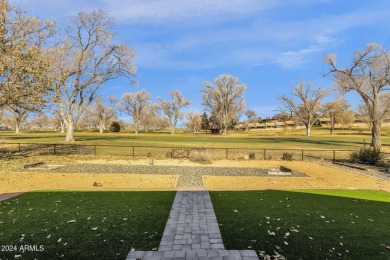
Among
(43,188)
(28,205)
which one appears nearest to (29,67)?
(43,188)

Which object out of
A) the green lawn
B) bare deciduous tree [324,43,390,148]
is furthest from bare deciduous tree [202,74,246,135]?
bare deciduous tree [324,43,390,148]

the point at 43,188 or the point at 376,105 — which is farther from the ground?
the point at 376,105

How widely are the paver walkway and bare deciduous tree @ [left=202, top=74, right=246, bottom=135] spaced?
70.5 meters

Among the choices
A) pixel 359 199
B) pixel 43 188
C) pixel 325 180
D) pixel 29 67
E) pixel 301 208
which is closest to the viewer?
pixel 301 208

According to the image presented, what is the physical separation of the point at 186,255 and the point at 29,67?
53.1ft

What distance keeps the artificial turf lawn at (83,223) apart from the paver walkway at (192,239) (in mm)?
254

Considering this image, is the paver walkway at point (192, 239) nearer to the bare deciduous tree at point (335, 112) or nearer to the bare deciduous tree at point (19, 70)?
the bare deciduous tree at point (19, 70)

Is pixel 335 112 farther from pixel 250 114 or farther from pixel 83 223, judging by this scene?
pixel 83 223

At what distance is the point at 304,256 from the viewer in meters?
4.96

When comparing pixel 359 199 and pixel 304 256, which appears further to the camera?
pixel 359 199

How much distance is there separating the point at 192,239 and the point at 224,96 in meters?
73.7

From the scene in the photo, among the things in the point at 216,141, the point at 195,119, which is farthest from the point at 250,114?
the point at 216,141

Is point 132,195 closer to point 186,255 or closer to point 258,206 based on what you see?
point 258,206

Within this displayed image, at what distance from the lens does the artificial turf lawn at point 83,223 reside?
522cm
